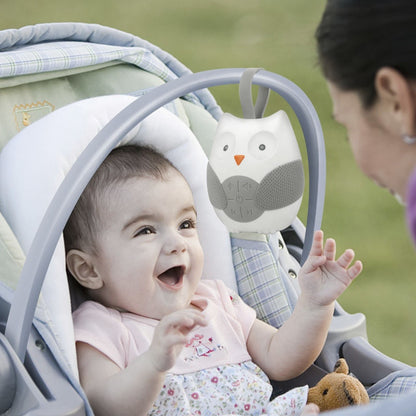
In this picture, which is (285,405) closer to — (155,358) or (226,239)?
(155,358)

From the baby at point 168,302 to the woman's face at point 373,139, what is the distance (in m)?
0.35

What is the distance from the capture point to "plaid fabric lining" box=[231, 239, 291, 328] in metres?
1.50

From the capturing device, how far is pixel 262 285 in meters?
1.51

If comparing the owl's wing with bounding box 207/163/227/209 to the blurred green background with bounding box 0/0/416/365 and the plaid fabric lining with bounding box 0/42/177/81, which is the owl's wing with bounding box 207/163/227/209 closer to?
the plaid fabric lining with bounding box 0/42/177/81

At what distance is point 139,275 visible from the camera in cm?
133

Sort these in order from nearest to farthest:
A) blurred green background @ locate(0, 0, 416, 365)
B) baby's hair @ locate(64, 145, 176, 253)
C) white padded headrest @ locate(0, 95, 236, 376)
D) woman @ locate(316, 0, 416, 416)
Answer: woman @ locate(316, 0, 416, 416) → white padded headrest @ locate(0, 95, 236, 376) → baby's hair @ locate(64, 145, 176, 253) → blurred green background @ locate(0, 0, 416, 365)

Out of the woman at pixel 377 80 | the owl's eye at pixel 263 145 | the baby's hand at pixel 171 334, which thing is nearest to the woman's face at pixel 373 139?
the woman at pixel 377 80

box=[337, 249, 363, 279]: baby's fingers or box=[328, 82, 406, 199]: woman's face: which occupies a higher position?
box=[328, 82, 406, 199]: woman's face

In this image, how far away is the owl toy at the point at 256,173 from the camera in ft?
3.53

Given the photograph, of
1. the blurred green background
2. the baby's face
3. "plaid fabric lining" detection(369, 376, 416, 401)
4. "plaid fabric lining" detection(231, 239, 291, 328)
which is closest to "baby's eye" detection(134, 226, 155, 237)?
the baby's face

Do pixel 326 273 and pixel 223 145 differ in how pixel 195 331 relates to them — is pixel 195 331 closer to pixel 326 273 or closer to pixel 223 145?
pixel 326 273

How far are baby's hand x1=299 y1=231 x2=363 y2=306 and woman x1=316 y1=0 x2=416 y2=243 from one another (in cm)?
36

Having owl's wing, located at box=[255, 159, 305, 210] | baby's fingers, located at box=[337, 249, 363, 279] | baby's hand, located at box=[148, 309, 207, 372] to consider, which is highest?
owl's wing, located at box=[255, 159, 305, 210]

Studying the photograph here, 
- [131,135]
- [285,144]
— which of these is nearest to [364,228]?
[131,135]
